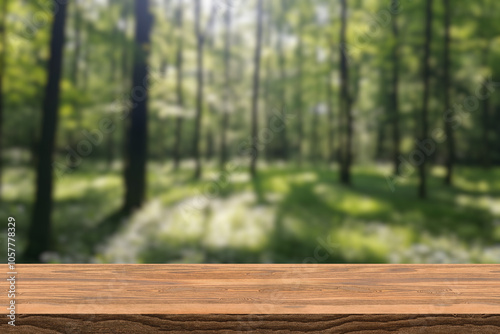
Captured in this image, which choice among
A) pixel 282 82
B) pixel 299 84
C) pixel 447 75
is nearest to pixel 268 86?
pixel 282 82

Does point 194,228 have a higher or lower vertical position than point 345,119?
lower

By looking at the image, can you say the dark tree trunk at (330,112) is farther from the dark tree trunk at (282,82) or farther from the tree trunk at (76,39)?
the tree trunk at (76,39)

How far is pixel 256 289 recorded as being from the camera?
68.0 inches

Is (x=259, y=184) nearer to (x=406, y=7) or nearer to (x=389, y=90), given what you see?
(x=389, y=90)

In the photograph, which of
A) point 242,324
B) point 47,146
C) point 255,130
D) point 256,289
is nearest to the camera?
point 242,324

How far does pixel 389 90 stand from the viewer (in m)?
2.31

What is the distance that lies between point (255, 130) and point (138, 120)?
689mm

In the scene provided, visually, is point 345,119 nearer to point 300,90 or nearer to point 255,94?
point 300,90

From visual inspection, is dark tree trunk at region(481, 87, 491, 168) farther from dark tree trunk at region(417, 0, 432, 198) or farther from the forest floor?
dark tree trunk at region(417, 0, 432, 198)

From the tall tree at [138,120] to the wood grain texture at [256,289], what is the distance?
1.57 feet

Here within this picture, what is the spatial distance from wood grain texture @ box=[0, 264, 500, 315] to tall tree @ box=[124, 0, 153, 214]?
1.57 ft

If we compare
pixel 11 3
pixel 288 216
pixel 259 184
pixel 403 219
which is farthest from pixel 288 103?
pixel 11 3

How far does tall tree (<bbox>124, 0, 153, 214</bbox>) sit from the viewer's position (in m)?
2.22

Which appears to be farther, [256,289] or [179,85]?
[179,85]
